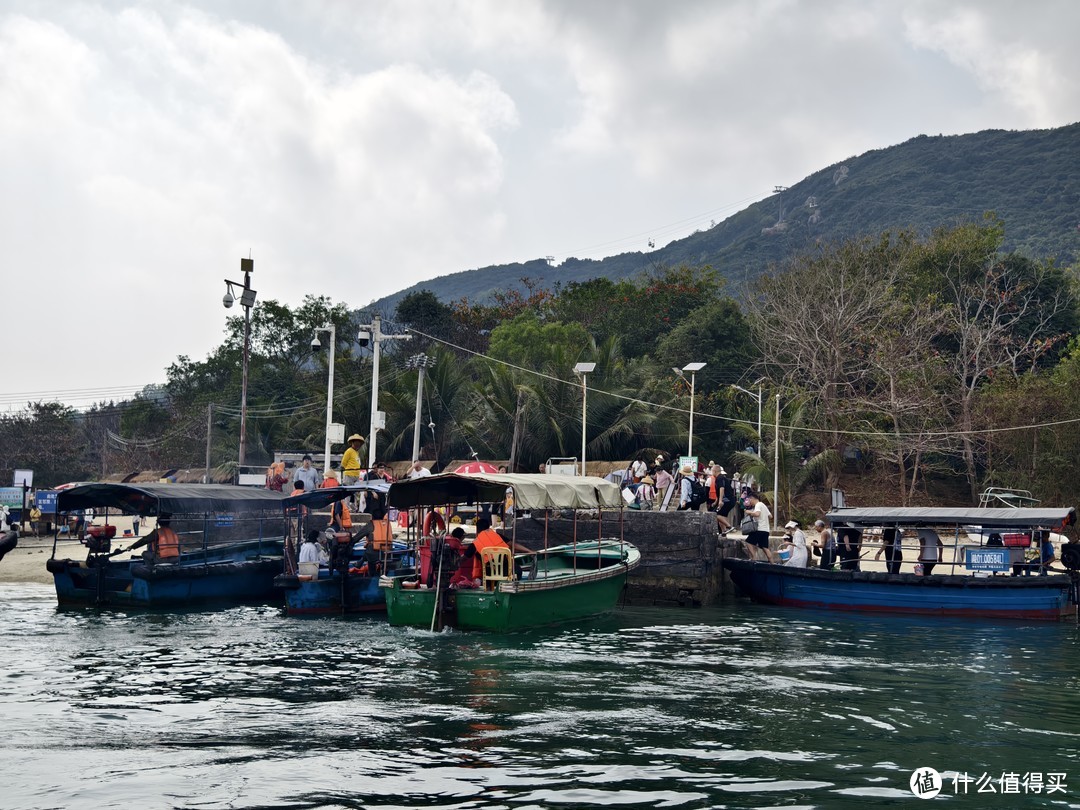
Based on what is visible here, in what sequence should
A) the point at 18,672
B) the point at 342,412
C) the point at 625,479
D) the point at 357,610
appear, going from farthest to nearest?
the point at 342,412 → the point at 625,479 → the point at 357,610 → the point at 18,672

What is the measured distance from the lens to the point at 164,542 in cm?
2319

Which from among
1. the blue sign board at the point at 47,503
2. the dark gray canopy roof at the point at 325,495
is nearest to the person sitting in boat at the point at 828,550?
the dark gray canopy roof at the point at 325,495

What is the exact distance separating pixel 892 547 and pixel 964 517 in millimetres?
1583

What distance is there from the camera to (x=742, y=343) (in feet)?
172

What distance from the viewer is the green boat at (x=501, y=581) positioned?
1847 centimetres

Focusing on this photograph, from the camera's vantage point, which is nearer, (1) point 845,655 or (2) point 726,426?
(1) point 845,655

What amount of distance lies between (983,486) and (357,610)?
28534mm

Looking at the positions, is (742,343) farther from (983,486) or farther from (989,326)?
(983,486)

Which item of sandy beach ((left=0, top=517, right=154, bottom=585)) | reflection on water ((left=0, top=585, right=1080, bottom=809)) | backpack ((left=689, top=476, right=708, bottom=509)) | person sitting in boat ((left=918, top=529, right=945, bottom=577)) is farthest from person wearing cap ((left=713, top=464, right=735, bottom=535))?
sandy beach ((left=0, top=517, right=154, bottom=585))

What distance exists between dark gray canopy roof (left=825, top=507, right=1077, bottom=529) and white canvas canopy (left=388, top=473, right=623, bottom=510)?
19.6ft

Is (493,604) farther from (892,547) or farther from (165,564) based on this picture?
(892,547)

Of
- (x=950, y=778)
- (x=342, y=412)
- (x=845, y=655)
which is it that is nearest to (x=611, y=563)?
(x=845, y=655)

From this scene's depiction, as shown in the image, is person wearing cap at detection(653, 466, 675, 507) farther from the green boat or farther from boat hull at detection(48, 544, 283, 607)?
boat hull at detection(48, 544, 283, 607)

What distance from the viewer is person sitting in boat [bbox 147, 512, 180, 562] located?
75.4 feet
